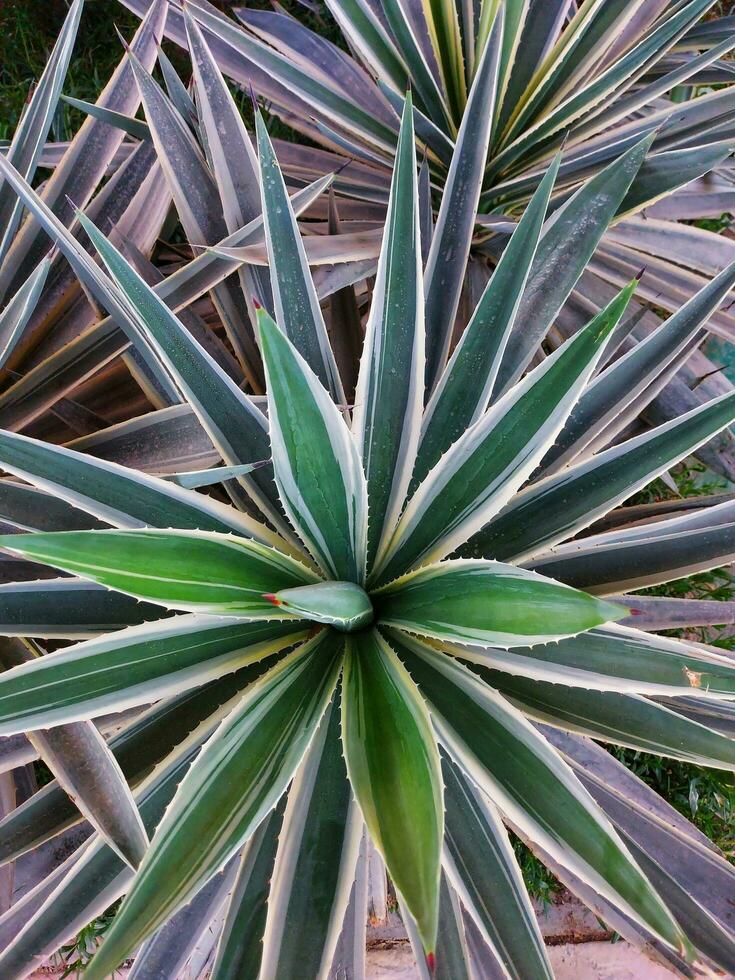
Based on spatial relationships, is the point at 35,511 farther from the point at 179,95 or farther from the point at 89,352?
the point at 179,95

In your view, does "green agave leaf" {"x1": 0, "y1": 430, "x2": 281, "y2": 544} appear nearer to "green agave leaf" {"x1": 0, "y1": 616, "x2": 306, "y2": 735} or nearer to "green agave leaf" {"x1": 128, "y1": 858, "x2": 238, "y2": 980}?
"green agave leaf" {"x1": 0, "y1": 616, "x2": 306, "y2": 735}

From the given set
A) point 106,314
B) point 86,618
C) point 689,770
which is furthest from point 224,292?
point 689,770

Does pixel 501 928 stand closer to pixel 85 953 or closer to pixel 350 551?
pixel 350 551

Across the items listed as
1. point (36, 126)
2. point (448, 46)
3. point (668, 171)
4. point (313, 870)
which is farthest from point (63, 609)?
point (448, 46)

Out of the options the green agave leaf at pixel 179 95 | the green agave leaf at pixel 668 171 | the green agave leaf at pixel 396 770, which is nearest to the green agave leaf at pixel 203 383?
the green agave leaf at pixel 396 770

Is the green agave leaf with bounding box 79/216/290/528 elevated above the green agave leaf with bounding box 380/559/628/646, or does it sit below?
above

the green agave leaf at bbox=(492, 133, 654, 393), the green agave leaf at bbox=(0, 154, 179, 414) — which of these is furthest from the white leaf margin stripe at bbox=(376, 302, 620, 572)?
the green agave leaf at bbox=(0, 154, 179, 414)
